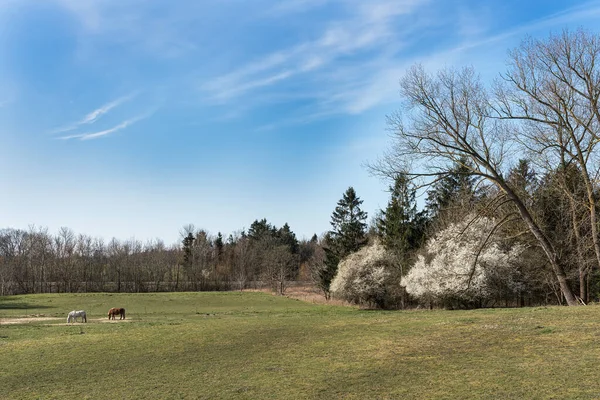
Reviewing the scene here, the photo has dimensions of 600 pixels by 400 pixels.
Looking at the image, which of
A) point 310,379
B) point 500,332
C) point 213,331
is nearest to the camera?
point 310,379

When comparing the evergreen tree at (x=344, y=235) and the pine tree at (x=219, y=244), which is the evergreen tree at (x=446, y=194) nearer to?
the evergreen tree at (x=344, y=235)

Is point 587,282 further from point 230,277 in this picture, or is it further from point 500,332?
point 230,277

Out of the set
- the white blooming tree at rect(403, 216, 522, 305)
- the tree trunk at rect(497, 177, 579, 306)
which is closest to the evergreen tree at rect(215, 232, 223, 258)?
the white blooming tree at rect(403, 216, 522, 305)

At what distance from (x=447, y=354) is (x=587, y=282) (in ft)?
89.8

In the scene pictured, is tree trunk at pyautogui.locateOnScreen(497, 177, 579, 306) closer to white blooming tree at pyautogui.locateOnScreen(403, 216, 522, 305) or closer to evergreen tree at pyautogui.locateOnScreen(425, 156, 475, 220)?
evergreen tree at pyautogui.locateOnScreen(425, 156, 475, 220)

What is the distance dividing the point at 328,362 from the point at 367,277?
111ft

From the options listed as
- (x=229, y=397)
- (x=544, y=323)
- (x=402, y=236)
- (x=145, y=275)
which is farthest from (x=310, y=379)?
(x=145, y=275)

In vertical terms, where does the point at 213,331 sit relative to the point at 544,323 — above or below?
below

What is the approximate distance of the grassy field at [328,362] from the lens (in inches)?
325

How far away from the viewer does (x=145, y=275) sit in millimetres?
83125

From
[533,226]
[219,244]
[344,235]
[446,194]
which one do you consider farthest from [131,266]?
[533,226]

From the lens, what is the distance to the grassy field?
8.25 metres

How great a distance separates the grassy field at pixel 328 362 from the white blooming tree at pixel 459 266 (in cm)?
1805

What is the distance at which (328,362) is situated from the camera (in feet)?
37.0
